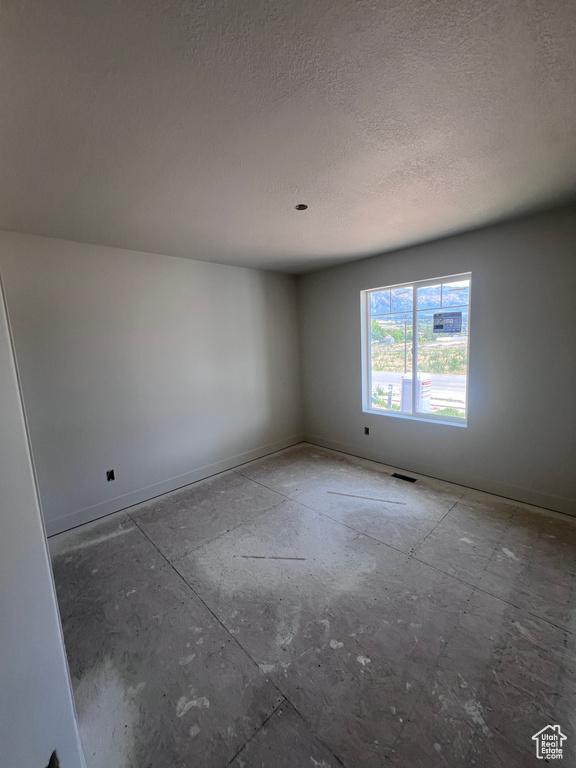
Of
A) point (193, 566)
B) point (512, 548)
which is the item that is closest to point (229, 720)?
point (193, 566)

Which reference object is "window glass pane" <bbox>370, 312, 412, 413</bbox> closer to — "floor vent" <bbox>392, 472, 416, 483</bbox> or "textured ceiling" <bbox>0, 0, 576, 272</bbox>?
"floor vent" <bbox>392, 472, 416, 483</bbox>

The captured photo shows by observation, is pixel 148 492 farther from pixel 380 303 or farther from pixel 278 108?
pixel 380 303

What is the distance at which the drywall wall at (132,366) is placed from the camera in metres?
2.65

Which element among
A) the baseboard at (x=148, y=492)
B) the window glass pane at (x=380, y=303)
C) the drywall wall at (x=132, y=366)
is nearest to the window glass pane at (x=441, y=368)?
the window glass pane at (x=380, y=303)

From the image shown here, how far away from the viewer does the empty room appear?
103 centimetres

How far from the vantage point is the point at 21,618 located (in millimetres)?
797

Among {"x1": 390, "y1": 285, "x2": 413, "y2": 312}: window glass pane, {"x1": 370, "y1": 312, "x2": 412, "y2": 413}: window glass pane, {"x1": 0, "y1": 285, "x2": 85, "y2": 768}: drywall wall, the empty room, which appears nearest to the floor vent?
the empty room

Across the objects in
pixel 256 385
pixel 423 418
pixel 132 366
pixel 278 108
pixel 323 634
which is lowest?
pixel 323 634

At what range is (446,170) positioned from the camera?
1.85 meters

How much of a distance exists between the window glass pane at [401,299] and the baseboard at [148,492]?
2.53 meters

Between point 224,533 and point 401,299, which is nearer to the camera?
point 224,533

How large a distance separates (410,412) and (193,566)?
290cm

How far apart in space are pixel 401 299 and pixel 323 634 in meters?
3.39

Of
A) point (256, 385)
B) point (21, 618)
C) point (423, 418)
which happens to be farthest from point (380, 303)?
point (21, 618)
